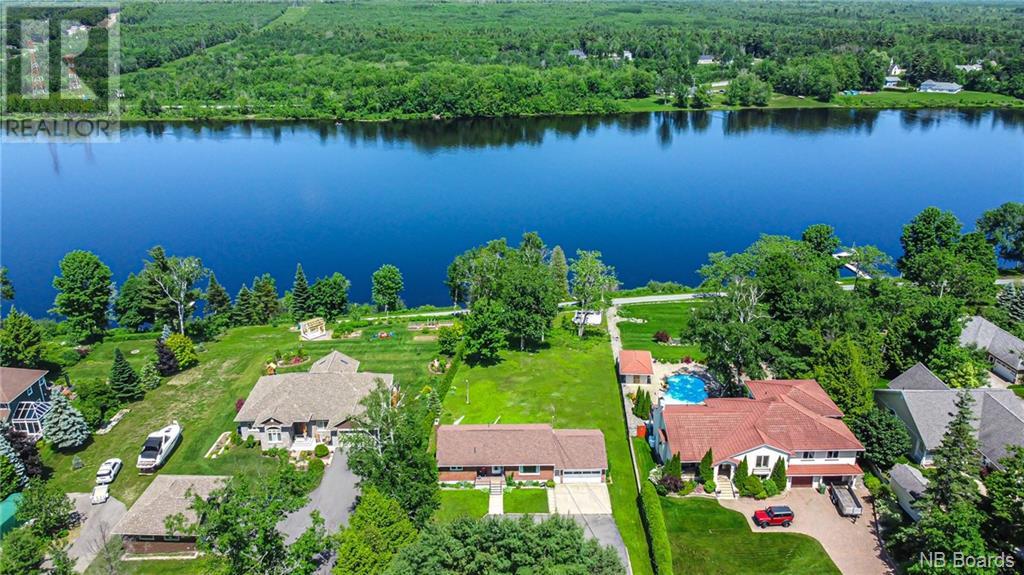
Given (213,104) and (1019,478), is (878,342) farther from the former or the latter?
(213,104)

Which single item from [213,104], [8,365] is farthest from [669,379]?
[213,104]

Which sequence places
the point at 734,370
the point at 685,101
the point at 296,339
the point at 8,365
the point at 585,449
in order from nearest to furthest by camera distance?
the point at 585,449, the point at 734,370, the point at 8,365, the point at 296,339, the point at 685,101

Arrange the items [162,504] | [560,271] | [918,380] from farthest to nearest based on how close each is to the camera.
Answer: [560,271]
[918,380]
[162,504]

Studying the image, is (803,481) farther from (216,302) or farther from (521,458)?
(216,302)

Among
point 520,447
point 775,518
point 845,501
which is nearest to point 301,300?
point 520,447

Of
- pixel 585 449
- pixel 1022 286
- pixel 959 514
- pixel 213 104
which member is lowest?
pixel 585 449

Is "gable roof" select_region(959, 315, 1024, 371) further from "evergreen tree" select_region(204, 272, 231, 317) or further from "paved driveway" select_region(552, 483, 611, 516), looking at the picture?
"evergreen tree" select_region(204, 272, 231, 317)
